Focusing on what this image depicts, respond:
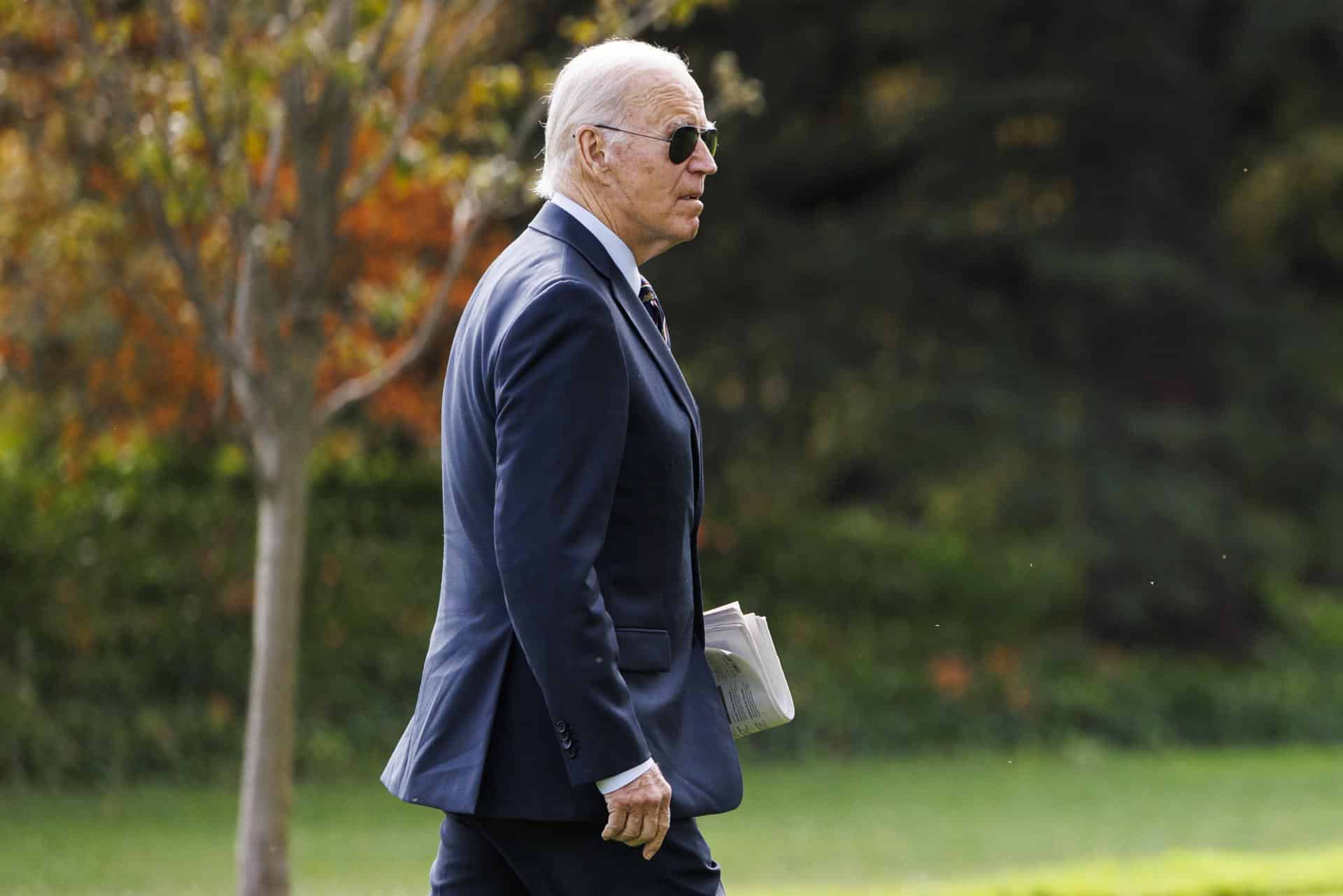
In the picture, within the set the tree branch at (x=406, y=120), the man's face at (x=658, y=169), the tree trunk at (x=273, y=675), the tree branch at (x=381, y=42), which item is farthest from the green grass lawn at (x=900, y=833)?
the man's face at (x=658, y=169)

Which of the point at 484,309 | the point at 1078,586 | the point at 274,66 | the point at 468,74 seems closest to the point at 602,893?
the point at 484,309

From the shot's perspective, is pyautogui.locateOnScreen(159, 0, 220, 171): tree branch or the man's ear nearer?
the man's ear

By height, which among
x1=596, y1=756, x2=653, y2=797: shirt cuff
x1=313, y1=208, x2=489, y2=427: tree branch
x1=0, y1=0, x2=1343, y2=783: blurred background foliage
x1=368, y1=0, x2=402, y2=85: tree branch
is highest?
x1=0, y1=0, x2=1343, y2=783: blurred background foliage

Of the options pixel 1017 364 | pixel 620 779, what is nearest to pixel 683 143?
pixel 620 779

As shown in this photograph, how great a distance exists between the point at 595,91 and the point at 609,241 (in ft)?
0.79

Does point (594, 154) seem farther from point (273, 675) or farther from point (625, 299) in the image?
point (273, 675)

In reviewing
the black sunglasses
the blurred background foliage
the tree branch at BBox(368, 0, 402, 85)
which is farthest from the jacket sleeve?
the blurred background foliage

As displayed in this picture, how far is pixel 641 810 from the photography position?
265 cm

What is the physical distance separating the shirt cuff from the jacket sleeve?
0.01 metres

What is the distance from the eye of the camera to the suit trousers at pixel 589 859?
9.01ft

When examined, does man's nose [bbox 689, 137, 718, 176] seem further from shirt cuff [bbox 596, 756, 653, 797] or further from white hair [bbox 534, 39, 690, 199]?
shirt cuff [bbox 596, 756, 653, 797]

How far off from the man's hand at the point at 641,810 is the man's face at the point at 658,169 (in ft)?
2.83

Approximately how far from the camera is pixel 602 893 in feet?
8.99

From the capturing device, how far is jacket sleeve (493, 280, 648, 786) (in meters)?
2.59
